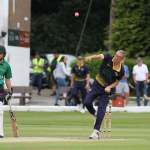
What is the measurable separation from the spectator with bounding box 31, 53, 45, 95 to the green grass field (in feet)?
45.4

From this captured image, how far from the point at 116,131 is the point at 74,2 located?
4151 centimetres

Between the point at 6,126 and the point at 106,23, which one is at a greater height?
the point at 106,23

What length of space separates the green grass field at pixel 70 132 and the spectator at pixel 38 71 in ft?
45.4

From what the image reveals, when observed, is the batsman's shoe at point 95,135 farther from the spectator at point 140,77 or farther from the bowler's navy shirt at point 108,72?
the spectator at point 140,77

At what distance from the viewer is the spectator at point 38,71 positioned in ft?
139

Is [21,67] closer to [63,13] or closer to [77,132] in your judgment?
[77,132]

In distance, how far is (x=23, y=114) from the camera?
27719 mm

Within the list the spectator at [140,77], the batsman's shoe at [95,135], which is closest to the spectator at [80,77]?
A: the spectator at [140,77]

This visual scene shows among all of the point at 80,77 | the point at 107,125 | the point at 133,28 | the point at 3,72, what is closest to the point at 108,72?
the point at 107,125

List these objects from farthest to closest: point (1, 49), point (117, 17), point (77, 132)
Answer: point (117, 17) < point (77, 132) < point (1, 49)

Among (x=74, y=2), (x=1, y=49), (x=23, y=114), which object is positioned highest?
(x=74, y=2)

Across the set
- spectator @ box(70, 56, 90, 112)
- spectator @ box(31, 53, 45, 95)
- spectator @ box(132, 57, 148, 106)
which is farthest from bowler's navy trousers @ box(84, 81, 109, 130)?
spectator @ box(31, 53, 45, 95)

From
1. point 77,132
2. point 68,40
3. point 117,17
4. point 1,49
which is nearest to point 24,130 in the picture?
point 77,132

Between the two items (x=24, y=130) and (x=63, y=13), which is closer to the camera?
(x=24, y=130)
